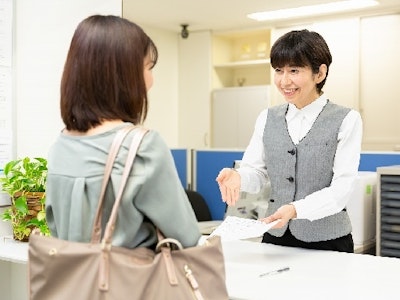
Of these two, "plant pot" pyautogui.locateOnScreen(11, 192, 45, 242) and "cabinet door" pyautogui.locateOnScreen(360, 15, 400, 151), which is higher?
"cabinet door" pyautogui.locateOnScreen(360, 15, 400, 151)

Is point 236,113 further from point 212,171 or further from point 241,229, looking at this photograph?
point 241,229

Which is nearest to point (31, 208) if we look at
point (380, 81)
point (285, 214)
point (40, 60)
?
point (40, 60)

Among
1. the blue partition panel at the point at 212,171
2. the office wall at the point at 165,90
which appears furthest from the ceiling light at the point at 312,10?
the blue partition panel at the point at 212,171

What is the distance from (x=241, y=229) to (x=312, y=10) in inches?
164

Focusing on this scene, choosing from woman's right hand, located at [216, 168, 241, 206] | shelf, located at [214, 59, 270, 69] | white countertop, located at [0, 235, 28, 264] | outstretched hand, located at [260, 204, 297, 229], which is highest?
shelf, located at [214, 59, 270, 69]

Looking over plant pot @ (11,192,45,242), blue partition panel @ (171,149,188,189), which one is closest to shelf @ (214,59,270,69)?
blue partition panel @ (171,149,188,189)

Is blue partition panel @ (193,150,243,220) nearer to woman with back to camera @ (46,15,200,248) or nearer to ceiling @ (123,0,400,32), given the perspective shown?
ceiling @ (123,0,400,32)

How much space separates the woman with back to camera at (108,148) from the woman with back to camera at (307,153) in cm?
80

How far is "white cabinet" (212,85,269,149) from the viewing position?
6129 mm

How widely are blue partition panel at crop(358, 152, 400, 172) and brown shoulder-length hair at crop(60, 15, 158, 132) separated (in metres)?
2.37

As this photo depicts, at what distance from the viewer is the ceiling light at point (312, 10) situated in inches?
204

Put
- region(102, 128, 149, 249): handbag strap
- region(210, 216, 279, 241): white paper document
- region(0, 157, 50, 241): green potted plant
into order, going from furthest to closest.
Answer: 1. region(0, 157, 50, 241): green potted plant
2. region(210, 216, 279, 241): white paper document
3. region(102, 128, 149, 249): handbag strap

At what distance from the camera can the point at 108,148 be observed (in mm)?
1062

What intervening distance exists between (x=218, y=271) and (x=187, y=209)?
15 cm
